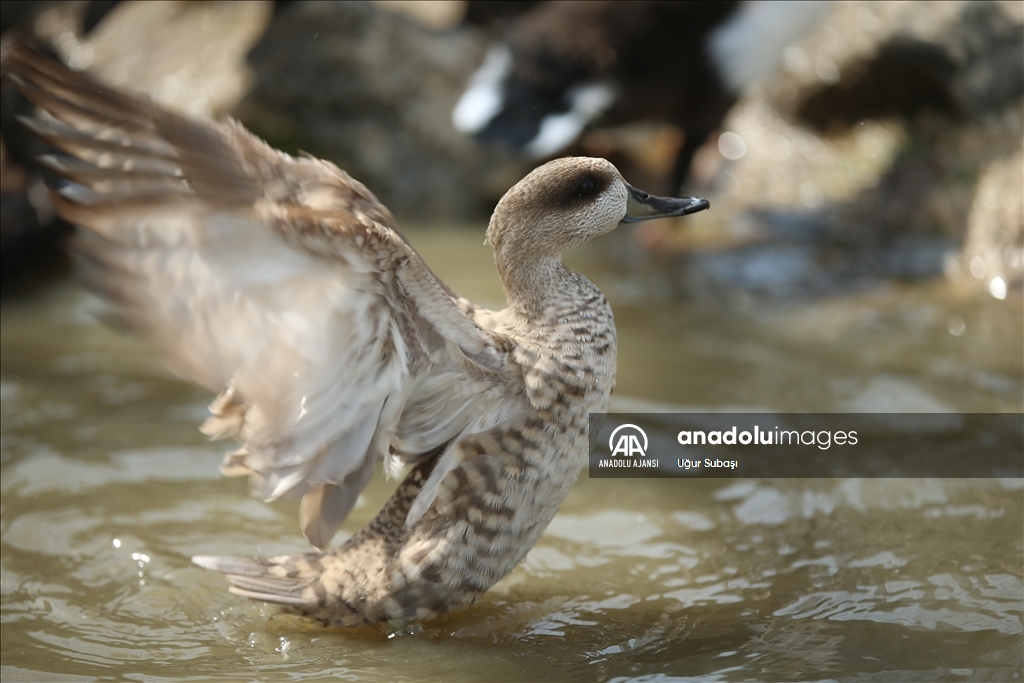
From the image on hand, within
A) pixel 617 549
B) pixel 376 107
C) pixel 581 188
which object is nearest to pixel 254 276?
pixel 581 188

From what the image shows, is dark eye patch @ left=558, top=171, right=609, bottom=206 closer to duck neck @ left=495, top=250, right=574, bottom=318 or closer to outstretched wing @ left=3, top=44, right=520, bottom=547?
duck neck @ left=495, top=250, right=574, bottom=318

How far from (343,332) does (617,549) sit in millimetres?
1435

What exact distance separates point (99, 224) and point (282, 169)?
0.42 m

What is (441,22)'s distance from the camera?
294 inches

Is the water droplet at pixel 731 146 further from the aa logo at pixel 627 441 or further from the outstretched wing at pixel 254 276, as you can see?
the outstretched wing at pixel 254 276

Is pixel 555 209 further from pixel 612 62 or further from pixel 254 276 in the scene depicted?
pixel 612 62

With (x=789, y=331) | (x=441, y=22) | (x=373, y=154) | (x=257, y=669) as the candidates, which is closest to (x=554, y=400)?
(x=257, y=669)

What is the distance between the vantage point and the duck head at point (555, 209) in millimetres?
2830

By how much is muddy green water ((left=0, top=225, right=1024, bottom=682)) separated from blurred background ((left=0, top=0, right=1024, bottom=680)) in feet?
0.04

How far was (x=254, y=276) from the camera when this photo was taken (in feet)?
7.55

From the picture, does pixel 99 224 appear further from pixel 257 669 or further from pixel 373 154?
pixel 373 154

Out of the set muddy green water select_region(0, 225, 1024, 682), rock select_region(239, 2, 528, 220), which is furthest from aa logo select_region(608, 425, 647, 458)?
rock select_region(239, 2, 528, 220)

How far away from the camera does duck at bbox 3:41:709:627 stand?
88.8 inches

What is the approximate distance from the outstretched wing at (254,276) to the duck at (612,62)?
3.16 metres
